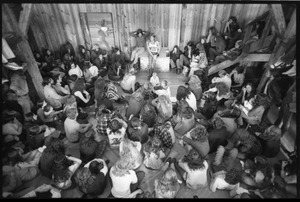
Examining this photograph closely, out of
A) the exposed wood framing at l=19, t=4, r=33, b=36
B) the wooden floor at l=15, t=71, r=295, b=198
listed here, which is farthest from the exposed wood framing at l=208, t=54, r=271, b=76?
the exposed wood framing at l=19, t=4, r=33, b=36

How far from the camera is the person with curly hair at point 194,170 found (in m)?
4.22

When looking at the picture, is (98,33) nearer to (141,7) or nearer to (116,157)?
(141,7)

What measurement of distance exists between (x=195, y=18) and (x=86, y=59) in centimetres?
320

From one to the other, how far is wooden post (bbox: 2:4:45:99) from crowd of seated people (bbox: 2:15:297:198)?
265 millimetres

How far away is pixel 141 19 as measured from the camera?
7.02 metres

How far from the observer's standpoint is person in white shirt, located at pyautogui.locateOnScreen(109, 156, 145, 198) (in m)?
4.09

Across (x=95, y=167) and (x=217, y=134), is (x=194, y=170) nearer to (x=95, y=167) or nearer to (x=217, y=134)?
(x=217, y=134)

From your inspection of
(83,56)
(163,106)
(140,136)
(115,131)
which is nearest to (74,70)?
(83,56)

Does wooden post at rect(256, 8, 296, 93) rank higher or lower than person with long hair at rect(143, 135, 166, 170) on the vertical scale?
higher

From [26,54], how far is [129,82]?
2365 mm

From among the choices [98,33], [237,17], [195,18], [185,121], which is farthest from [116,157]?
[237,17]

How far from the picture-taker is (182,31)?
736 centimetres

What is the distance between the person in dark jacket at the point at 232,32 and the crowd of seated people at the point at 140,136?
37 mm

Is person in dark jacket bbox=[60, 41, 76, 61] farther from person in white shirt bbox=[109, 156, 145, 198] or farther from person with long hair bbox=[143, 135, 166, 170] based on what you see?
person in white shirt bbox=[109, 156, 145, 198]
